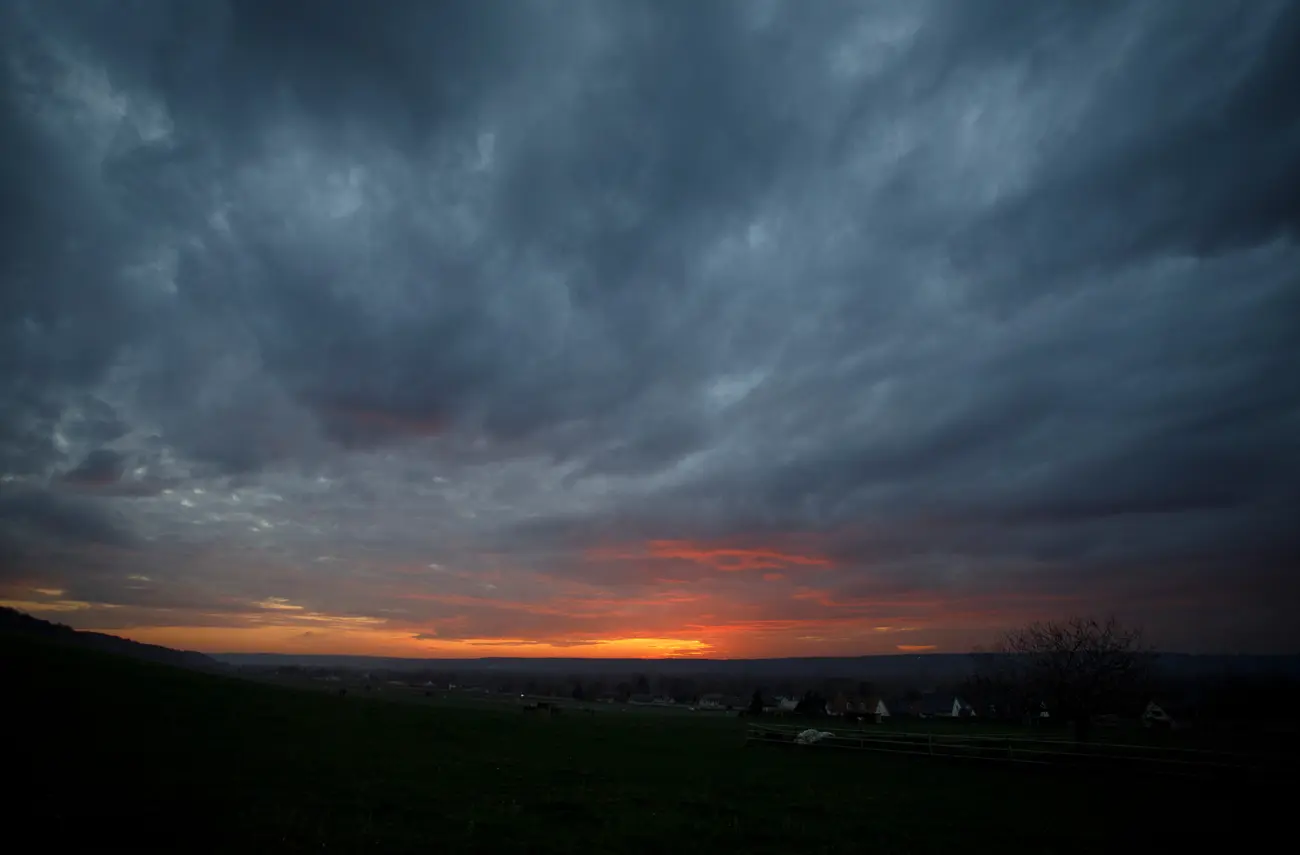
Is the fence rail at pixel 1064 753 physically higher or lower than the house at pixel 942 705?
higher

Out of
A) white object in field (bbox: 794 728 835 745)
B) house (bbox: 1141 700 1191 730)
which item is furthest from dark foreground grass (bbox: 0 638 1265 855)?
house (bbox: 1141 700 1191 730)

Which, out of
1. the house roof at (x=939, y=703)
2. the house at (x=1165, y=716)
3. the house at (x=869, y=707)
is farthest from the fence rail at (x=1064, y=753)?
the house roof at (x=939, y=703)

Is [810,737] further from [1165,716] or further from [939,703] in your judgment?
[939,703]

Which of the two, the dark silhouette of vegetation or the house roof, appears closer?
the dark silhouette of vegetation

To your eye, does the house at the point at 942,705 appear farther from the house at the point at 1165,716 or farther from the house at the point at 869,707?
the house at the point at 1165,716

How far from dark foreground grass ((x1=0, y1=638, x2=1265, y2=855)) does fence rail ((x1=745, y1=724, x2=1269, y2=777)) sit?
1199 millimetres

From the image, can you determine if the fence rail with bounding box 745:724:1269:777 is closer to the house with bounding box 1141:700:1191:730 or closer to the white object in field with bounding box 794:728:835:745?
the white object in field with bounding box 794:728:835:745

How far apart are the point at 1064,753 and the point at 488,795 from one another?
2721cm

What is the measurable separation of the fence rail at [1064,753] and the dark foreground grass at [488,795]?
3.93 feet

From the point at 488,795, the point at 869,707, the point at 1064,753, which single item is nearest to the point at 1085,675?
the point at 1064,753

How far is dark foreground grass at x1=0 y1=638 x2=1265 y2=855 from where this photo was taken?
52.5ft

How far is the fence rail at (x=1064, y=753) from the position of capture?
89.7 feet

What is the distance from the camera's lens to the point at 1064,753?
1242 inches

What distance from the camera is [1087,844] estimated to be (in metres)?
17.3
